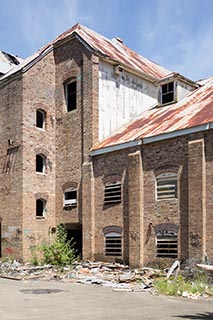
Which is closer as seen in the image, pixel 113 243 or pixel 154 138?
pixel 154 138

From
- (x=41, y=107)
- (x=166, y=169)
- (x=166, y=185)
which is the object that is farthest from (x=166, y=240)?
(x=41, y=107)

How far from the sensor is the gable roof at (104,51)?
24.3 metres

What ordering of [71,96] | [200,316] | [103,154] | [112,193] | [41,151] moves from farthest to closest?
1. [71,96]
2. [41,151]
3. [103,154]
4. [112,193]
5. [200,316]

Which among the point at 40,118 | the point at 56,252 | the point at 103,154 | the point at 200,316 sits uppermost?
the point at 40,118

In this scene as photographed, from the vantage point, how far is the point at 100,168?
2178 centimetres

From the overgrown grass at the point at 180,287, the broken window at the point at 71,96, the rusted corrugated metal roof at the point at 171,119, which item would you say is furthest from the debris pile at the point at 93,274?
the broken window at the point at 71,96

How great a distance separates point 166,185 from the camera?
1875 centimetres

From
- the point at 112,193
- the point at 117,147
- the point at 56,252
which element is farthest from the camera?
the point at 56,252

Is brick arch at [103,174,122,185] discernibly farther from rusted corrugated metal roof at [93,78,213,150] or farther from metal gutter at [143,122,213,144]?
metal gutter at [143,122,213,144]

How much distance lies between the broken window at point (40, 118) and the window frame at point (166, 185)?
8808 mm

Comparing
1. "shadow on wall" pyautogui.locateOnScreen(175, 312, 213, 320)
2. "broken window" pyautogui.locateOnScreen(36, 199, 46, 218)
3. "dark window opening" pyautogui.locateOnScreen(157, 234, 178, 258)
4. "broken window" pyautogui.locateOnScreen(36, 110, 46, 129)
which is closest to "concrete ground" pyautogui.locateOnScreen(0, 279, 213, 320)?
"shadow on wall" pyautogui.locateOnScreen(175, 312, 213, 320)

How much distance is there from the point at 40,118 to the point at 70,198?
204 inches

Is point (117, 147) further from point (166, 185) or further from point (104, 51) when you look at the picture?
point (104, 51)

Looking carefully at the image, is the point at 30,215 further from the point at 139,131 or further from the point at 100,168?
the point at 139,131
